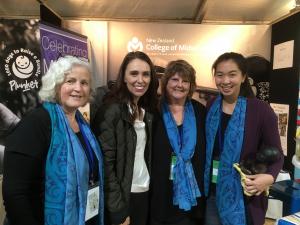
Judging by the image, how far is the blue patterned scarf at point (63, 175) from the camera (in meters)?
1.19

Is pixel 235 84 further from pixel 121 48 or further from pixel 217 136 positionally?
pixel 121 48

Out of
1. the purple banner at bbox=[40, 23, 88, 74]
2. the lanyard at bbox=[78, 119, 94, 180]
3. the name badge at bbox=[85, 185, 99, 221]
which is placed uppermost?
the purple banner at bbox=[40, 23, 88, 74]

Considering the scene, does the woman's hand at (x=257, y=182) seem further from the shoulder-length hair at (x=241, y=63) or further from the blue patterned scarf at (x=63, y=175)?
the blue patterned scarf at (x=63, y=175)

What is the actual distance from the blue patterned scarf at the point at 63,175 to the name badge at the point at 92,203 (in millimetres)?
55

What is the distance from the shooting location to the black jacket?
1468mm

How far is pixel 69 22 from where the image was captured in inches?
151

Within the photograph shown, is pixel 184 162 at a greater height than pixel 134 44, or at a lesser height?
lesser

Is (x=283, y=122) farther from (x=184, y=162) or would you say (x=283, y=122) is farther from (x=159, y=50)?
(x=184, y=162)

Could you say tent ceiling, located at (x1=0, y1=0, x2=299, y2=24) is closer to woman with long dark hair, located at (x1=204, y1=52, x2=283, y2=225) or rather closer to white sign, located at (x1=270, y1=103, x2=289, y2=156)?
white sign, located at (x1=270, y1=103, x2=289, y2=156)

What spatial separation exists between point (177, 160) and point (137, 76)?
0.54 m

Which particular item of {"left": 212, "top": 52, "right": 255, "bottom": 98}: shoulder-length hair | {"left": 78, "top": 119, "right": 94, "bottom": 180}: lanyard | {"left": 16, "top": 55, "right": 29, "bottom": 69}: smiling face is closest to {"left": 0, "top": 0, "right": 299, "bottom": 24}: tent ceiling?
{"left": 16, "top": 55, "right": 29, "bottom": 69}: smiling face

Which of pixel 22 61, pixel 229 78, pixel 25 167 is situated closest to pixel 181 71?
pixel 229 78

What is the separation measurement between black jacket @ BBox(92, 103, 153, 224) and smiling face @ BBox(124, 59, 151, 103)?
0.14 metres

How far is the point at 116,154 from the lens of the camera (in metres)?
1.49
